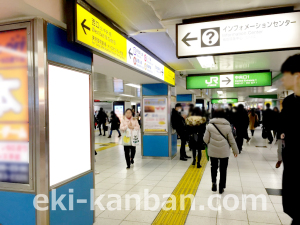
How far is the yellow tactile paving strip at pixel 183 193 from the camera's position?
9.69ft

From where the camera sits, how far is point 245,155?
24.1ft

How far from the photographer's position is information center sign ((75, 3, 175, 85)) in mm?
2326

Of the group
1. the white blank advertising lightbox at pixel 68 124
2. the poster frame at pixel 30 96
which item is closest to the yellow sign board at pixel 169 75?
the white blank advertising lightbox at pixel 68 124

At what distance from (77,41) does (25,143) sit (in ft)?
3.50

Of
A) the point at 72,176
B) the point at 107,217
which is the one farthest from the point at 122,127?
the point at 72,176

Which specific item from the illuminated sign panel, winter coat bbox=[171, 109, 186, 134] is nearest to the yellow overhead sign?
the illuminated sign panel

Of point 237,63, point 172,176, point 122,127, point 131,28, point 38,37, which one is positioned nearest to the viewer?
point 38,37

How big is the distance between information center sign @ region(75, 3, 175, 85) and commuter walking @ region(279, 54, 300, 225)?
5.90ft

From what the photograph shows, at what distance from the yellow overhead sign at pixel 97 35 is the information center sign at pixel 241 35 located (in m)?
0.83

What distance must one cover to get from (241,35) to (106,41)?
1.57m

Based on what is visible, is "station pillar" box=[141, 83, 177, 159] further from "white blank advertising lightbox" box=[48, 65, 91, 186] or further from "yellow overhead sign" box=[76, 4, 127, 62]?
"white blank advertising lightbox" box=[48, 65, 91, 186]

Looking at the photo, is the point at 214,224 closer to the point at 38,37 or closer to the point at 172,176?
the point at 172,176

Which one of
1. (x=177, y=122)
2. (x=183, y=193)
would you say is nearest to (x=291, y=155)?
(x=183, y=193)

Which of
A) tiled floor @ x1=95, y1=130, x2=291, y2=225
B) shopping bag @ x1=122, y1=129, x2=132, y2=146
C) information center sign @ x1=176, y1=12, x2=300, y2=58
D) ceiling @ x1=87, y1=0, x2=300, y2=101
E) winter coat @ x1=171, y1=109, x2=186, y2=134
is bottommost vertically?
tiled floor @ x1=95, y1=130, x2=291, y2=225
